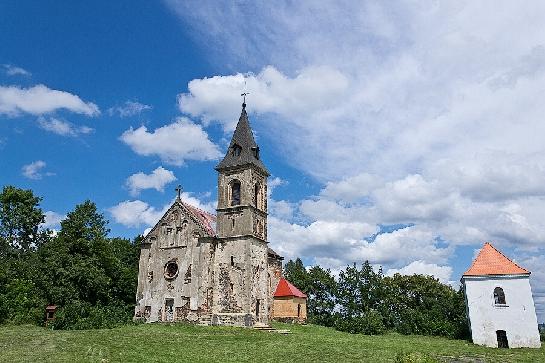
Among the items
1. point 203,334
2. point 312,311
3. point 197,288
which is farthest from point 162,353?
point 312,311

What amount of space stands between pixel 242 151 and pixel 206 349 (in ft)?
66.2

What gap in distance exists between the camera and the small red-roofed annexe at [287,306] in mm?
42219

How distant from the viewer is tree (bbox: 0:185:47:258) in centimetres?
4959

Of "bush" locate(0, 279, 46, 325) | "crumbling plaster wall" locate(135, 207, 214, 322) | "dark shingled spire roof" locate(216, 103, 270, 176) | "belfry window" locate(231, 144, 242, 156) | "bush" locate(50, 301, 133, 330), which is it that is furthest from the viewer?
"belfry window" locate(231, 144, 242, 156)

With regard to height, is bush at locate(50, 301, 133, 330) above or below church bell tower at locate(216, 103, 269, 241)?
below

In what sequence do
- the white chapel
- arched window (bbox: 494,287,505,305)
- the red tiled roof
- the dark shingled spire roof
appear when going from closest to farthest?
the white chapel
arched window (bbox: 494,287,505,305)
the dark shingled spire roof
the red tiled roof

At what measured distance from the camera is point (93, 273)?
3681 centimetres

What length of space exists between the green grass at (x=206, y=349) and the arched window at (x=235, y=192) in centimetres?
1141

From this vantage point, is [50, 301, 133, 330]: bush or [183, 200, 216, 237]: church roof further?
[183, 200, 216, 237]: church roof

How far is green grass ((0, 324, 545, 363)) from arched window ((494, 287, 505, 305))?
3.56 m

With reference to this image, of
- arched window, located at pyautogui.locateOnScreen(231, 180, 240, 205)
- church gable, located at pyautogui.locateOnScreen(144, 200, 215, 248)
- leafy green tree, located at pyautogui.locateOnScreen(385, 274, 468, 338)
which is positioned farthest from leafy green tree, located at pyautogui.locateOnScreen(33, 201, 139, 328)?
leafy green tree, located at pyautogui.locateOnScreen(385, 274, 468, 338)

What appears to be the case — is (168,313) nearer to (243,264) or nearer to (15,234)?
(243,264)

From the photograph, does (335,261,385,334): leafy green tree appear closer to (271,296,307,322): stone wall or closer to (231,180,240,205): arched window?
(271,296,307,322): stone wall

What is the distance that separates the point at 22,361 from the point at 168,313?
1896 cm
